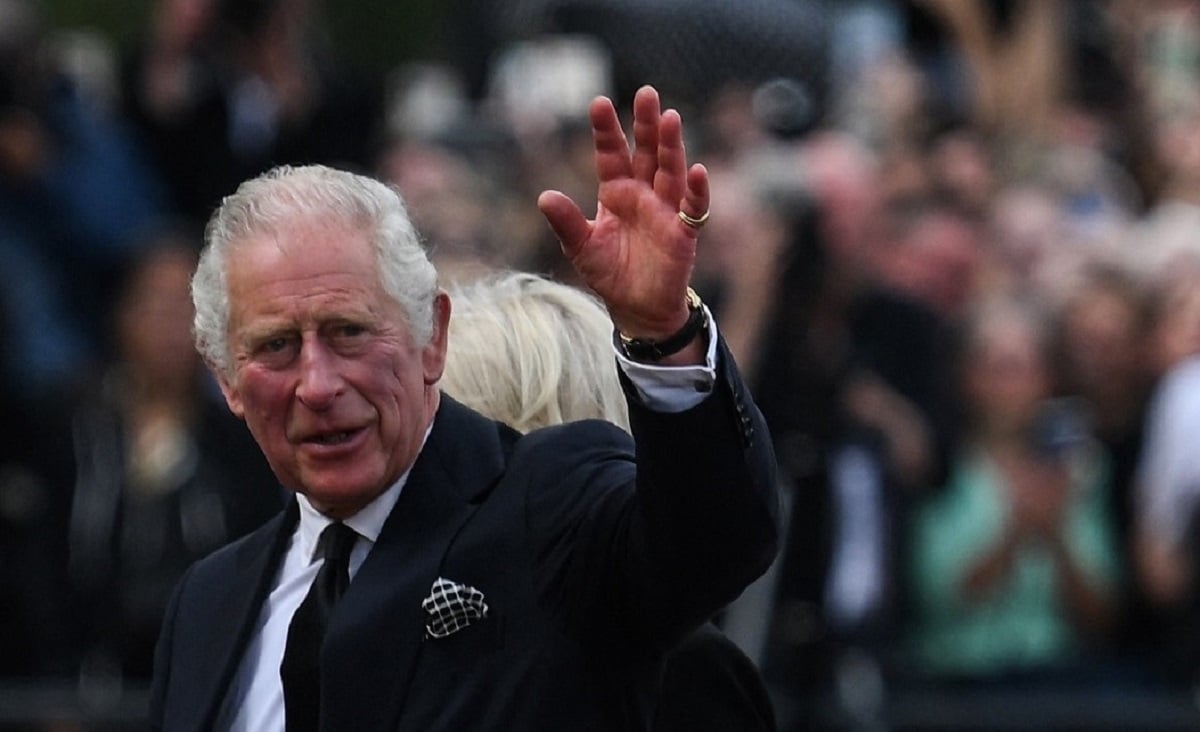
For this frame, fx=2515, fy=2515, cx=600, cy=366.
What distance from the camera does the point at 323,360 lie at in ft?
11.6

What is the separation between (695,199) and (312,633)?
0.90m

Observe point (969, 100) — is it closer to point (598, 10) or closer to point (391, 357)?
point (598, 10)

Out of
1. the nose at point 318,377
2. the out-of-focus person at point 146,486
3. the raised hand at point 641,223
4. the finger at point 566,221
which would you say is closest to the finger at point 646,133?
the raised hand at point 641,223

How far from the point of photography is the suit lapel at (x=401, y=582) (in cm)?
351

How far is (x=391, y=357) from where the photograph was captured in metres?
3.56

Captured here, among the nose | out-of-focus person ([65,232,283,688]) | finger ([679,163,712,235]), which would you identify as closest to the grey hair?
the nose

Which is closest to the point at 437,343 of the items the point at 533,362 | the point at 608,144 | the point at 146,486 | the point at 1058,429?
the point at 608,144

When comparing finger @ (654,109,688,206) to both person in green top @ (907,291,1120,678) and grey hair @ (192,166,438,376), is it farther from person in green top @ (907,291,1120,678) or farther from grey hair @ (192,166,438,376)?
→ person in green top @ (907,291,1120,678)

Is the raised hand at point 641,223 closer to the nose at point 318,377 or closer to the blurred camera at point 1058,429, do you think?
the nose at point 318,377

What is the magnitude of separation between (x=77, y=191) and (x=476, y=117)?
2.31 meters

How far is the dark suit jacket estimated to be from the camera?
3287mm

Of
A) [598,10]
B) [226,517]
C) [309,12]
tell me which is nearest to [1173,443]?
[226,517]

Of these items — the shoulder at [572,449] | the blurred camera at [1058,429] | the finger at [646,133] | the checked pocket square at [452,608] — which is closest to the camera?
the finger at [646,133]

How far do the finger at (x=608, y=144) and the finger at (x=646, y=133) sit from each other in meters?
0.02
